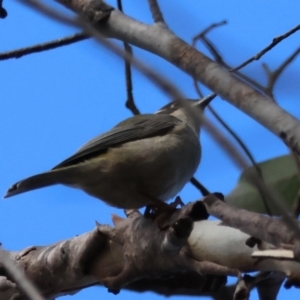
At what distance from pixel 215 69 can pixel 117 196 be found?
5.56 ft

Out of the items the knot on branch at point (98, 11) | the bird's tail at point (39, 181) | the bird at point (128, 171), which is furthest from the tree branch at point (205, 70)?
the bird at point (128, 171)

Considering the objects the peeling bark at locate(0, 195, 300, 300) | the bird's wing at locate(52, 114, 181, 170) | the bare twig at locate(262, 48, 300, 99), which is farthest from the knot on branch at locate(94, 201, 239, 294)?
the bird's wing at locate(52, 114, 181, 170)

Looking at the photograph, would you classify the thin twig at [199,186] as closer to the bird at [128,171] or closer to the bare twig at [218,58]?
the bird at [128,171]

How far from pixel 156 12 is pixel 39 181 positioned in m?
1.30

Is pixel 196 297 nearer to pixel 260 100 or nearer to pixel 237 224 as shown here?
pixel 237 224

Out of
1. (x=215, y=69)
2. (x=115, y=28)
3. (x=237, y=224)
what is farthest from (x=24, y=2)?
(x=237, y=224)

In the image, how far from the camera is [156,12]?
1836mm

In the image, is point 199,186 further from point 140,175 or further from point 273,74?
point 273,74

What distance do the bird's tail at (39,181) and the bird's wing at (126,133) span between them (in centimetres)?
7

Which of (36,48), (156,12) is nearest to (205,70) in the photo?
(156,12)

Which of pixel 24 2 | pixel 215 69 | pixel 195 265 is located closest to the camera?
pixel 24 2

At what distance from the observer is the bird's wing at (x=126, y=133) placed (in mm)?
3150

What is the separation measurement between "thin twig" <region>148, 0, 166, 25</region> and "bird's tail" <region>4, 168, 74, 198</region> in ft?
3.89

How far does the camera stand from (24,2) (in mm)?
1170
